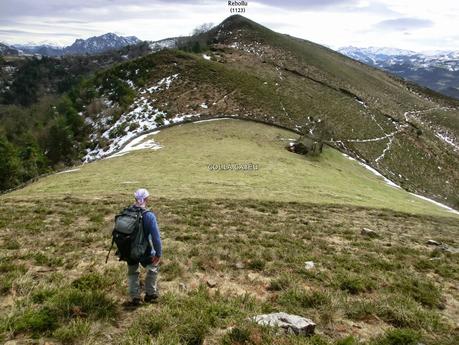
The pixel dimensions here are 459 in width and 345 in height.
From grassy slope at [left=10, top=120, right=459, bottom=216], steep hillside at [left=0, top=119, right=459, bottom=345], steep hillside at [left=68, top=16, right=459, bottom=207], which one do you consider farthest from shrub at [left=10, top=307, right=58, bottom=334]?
steep hillside at [left=68, top=16, right=459, bottom=207]

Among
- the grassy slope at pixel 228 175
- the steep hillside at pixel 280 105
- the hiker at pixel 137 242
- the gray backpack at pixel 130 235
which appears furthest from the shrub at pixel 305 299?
the steep hillside at pixel 280 105

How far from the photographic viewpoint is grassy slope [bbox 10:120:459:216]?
99.5 ft

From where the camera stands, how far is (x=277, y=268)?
13039mm

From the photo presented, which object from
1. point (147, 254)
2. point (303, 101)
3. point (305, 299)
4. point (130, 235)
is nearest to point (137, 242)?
point (130, 235)

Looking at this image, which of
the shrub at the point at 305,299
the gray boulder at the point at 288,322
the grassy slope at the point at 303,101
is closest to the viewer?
the gray boulder at the point at 288,322

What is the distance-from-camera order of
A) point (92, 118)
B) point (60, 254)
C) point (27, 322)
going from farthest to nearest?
point (92, 118) < point (60, 254) < point (27, 322)

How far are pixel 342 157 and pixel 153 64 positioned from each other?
55117mm

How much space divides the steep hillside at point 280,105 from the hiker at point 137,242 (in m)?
51.9

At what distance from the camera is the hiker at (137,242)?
9.14 metres

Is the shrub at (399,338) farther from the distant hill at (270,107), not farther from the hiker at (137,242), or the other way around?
the distant hill at (270,107)

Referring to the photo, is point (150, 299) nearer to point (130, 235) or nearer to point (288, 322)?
point (130, 235)

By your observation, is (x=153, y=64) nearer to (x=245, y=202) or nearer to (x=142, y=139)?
(x=142, y=139)

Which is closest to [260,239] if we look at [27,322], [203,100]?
[27,322]

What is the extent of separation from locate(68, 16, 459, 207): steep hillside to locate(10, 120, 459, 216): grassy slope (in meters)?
12.2
